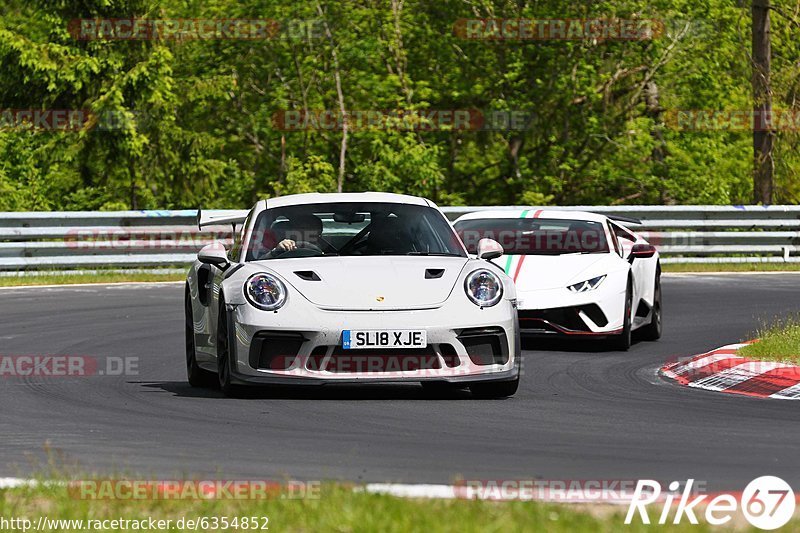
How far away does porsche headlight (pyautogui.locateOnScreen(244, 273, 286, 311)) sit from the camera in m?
9.88

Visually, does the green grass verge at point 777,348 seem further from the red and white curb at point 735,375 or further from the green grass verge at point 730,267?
the green grass verge at point 730,267

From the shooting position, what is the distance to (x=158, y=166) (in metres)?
32.2

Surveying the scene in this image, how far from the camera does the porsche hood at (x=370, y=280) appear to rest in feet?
32.1

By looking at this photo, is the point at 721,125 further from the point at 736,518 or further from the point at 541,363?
the point at 736,518

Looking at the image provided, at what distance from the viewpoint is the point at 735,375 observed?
37.4 ft

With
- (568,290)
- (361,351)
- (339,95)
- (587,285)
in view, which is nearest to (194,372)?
(361,351)

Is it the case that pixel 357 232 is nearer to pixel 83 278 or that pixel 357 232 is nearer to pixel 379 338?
pixel 379 338

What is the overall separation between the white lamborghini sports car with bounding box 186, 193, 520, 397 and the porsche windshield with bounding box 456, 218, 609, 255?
12.9 ft

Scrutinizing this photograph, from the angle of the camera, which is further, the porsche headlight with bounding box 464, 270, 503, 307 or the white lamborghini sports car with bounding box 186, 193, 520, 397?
the porsche headlight with bounding box 464, 270, 503, 307

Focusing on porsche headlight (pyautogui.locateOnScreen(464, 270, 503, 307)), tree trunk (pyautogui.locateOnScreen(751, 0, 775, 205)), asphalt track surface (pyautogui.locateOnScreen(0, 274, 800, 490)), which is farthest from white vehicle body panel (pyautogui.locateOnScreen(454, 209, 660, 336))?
tree trunk (pyautogui.locateOnScreen(751, 0, 775, 205))

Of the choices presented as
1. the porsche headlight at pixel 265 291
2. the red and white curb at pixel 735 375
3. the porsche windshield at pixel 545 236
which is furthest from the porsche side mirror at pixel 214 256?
the porsche windshield at pixel 545 236

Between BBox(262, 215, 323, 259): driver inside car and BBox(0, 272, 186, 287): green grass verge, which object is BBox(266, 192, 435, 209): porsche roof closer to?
BBox(262, 215, 323, 259): driver inside car

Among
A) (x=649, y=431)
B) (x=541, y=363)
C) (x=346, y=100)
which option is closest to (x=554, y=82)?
(x=346, y=100)

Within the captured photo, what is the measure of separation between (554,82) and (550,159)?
5.44 feet
